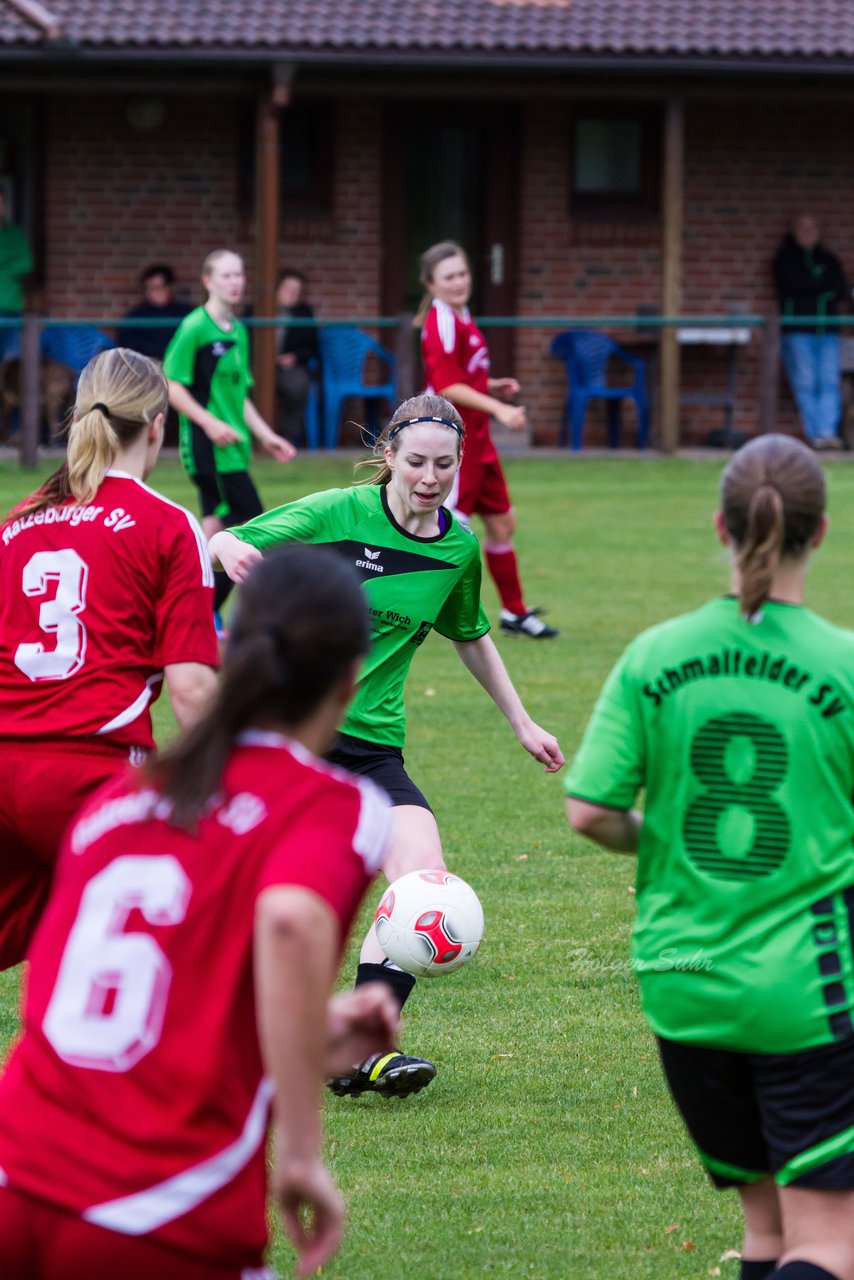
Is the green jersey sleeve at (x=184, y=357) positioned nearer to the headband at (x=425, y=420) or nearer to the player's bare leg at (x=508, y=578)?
the player's bare leg at (x=508, y=578)

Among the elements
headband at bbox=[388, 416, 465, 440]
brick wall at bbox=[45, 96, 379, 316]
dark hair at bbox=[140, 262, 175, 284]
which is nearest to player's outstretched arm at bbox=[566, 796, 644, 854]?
headband at bbox=[388, 416, 465, 440]

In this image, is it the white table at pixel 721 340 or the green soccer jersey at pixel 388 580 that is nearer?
the green soccer jersey at pixel 388 580

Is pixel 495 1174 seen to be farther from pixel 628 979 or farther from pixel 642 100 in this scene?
pixel 642 100

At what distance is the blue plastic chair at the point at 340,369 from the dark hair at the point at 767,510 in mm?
16015

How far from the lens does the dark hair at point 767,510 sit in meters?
3.03

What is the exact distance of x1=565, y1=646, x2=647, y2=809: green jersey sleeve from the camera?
3.07 meters

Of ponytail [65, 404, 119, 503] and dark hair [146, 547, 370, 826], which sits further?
ponytail [65, 404, 119, 503]

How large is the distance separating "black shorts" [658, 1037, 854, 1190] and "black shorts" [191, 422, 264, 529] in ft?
26.2

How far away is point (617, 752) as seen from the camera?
10.1 ft

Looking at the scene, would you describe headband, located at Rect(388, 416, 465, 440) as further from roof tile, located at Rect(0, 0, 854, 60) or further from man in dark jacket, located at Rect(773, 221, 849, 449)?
roof tile, located at Rect(0, 0, 854, 60)

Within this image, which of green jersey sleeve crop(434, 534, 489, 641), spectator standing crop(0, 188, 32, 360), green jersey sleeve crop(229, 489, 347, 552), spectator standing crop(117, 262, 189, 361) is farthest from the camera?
spectator standing crop(0, 188, 32, 360)

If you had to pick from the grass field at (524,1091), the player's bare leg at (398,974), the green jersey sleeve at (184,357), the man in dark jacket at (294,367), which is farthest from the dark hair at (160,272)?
the player's bare leg at (398,974)

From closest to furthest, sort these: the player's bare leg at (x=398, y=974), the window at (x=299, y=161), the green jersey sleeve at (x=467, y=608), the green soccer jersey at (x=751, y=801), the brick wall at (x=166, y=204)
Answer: the green soccer jersey at (x=751, y=801) < the player's bare leg at (x=398, y=974) < the green jersey sleeve at (x=467, y=608) < the brick wall at (x=166, y=204) < the window at (x=299, y=161)

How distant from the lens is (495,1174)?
4.44 m
